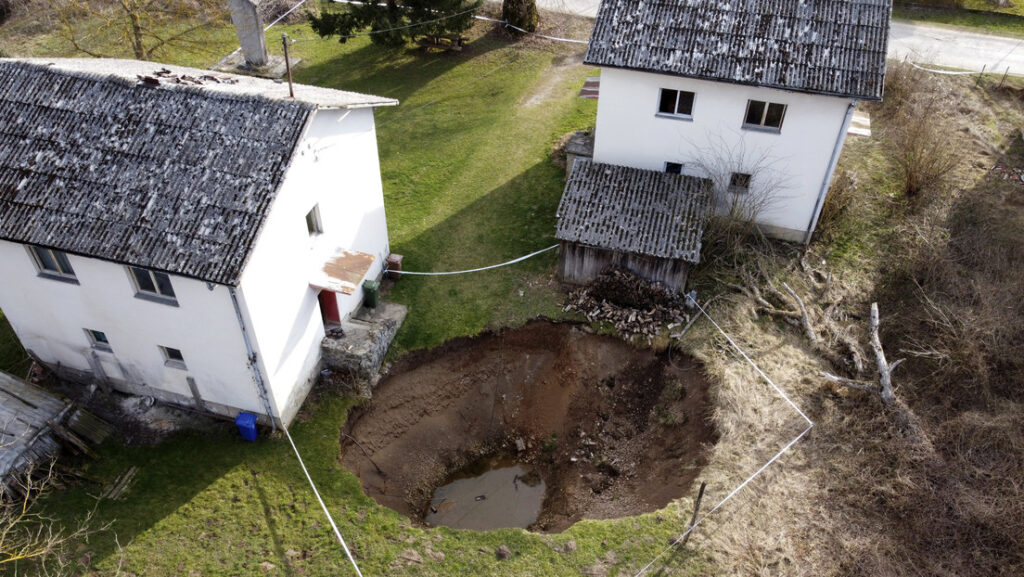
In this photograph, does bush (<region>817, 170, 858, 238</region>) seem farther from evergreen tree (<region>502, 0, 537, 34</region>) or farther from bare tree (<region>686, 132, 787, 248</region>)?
evergreen tree (<region>502, 0, 537, 34</region>)

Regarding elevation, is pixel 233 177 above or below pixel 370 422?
above

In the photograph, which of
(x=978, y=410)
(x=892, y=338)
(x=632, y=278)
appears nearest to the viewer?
(x=978, y=410)

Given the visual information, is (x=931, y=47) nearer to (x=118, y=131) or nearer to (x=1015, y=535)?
(x=1015, y=535)

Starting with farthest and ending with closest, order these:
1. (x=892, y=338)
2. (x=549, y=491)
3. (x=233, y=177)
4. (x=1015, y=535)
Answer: (x=892, y=338)
(x=549, y=491)
(x=233, y=177)
(x=1015, y=535)

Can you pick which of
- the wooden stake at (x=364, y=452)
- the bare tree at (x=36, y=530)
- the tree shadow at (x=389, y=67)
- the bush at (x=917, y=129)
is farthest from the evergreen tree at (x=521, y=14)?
the bare tree at (x=36, y=530)

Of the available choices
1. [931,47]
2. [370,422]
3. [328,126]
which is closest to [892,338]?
[370,422]

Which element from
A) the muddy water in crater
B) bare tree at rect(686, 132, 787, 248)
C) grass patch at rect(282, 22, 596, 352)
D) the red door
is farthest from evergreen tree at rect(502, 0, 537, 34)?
the muddy water in crater

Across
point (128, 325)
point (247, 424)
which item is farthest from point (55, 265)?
point (247, 424)

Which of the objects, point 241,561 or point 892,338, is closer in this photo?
point 241,561
